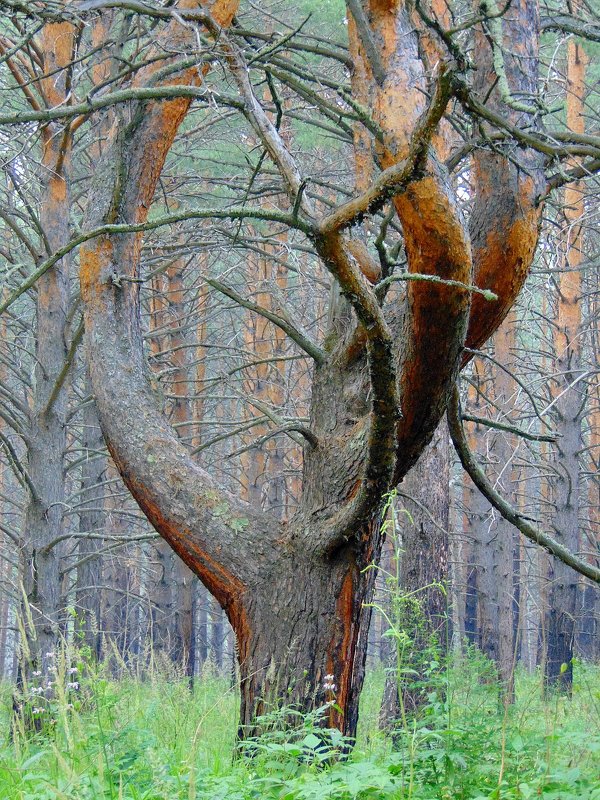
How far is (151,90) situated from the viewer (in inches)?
162

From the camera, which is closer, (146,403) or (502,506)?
(146,403)

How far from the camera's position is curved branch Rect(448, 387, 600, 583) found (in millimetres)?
4605

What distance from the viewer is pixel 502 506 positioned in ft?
16.1

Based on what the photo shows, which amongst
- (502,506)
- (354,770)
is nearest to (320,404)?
(502,506)

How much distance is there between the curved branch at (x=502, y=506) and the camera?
461 cm

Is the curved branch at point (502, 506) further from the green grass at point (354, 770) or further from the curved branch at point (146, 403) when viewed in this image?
the green grass at point (354, 770)

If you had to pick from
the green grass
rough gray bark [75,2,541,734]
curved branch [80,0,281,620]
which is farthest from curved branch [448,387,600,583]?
the green grass

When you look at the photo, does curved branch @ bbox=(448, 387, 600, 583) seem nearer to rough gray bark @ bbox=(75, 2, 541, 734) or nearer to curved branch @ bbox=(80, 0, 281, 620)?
rough gray bark @ bbox=(75, 2, 541, 734)

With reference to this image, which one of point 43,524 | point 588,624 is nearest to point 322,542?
point 43,524

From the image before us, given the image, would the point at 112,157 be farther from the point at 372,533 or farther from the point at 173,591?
the point at 173,591

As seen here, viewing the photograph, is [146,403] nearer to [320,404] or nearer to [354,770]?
[320,404]

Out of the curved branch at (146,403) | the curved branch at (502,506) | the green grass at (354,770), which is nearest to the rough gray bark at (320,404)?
the curved branch at (146,403)

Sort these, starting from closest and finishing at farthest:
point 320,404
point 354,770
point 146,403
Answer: point 354,770
point 146,403
point 320,404

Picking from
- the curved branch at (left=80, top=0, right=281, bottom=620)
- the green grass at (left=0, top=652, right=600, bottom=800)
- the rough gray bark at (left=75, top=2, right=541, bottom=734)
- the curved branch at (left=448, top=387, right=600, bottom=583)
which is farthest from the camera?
the curved branch at (left=448, top=387, right=600, bottom=583)
